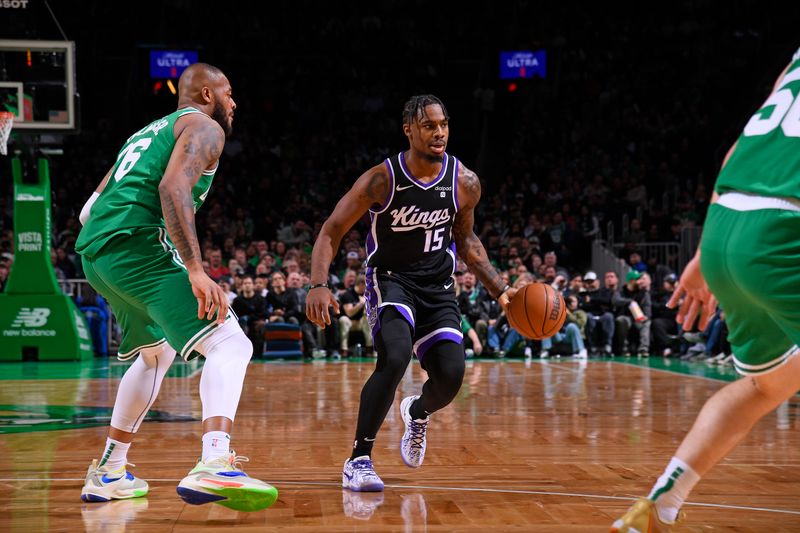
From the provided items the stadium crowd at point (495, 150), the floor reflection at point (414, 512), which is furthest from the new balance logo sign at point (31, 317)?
the floor reflection at point (414, 512)

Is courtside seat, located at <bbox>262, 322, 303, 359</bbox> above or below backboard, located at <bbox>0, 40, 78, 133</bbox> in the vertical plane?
below

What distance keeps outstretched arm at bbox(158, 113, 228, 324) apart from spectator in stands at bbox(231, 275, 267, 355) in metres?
11.1

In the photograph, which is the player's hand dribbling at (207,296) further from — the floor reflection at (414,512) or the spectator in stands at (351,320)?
the spectator in stands at (351,320)

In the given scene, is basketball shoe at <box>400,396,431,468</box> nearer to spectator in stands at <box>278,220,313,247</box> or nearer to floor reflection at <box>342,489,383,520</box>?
floor reflection at <box>342,489,383,520</box>

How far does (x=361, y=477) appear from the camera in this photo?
4230 mm

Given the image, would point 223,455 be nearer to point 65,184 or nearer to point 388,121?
point 65,184

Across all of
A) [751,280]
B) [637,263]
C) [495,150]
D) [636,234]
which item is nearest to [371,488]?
[751,280]

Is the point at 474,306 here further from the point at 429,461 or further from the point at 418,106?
the point at 418,106

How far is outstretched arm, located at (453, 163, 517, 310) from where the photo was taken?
4934 millimetres

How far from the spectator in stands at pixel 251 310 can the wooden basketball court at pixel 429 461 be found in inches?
203

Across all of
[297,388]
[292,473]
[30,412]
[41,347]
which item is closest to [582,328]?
[297,388]

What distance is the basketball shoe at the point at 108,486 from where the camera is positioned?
405 cm

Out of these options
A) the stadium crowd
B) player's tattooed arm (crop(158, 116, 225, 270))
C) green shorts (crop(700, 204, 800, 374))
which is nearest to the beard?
player's tattooed arm (crop(158, 116, 225, 270))

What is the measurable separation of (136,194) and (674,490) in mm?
2487
